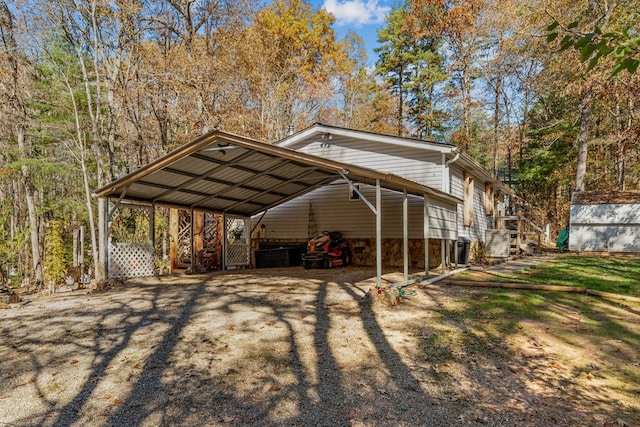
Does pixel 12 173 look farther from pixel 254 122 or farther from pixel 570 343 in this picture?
pixel 570 343

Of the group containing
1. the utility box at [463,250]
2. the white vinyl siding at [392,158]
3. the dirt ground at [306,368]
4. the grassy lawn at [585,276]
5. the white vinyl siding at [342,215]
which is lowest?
the dirt ground at [306,368]

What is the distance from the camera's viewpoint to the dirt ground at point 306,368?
3199 mm

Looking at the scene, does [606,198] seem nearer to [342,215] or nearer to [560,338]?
[342,215]

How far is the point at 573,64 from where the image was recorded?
1239cm

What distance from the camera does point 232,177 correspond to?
1028 centimetres

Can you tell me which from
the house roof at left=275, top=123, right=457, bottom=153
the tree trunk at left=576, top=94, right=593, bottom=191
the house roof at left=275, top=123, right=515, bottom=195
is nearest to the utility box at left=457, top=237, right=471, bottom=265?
the house roof at left=275, top=123, right=515, bottom=195

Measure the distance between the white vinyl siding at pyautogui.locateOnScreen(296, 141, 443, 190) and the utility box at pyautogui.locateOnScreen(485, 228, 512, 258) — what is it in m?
4.37

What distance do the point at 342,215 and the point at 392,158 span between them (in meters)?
2.62

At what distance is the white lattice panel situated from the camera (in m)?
9.69

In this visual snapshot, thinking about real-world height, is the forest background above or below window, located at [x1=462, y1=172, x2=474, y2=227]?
above

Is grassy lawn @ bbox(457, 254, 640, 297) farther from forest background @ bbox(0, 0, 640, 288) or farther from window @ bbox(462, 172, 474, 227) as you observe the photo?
forest background @ bbox(0, 0, 640, 288)

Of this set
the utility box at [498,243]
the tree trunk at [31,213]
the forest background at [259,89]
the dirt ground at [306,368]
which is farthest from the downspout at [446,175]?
the tree trunk at [31,213]

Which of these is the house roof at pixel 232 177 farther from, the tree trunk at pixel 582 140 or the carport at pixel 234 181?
the tree trunk at pixel 582 140

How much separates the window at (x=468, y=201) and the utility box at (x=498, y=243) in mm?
1722
